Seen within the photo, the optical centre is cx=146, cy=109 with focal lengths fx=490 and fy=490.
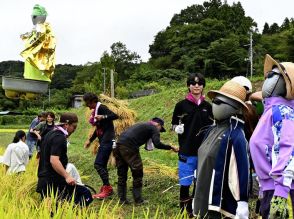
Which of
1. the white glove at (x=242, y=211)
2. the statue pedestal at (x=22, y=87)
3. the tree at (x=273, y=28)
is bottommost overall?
the white glove at (x=242, y=211)

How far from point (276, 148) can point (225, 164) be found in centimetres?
69

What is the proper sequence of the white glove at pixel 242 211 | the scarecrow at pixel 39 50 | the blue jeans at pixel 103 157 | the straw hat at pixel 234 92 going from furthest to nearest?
1. the scarecrow at pixel 39 50
2. the blue jeans at pixel 103 157
3. the straw hat at pixel 234 92
4. the white glove at pixel 242 211

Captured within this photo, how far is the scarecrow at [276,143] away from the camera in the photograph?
8.61 ft

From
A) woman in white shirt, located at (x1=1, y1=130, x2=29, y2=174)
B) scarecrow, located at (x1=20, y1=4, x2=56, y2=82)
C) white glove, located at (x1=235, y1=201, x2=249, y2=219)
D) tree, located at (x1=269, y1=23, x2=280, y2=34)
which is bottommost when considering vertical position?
woman in white shirt, located at (x1=1, y1=130, x2=29, y2=174)

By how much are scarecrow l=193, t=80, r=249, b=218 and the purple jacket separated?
45 cm

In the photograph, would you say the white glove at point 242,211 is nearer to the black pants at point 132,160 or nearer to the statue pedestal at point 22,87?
the black pants at point 132,160

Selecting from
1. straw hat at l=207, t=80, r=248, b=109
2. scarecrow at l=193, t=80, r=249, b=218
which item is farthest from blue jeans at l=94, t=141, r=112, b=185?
straw hat at l=207, t=80, r=248, b=109

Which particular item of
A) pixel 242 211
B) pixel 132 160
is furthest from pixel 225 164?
pixel 132 160

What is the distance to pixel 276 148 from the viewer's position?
273cm

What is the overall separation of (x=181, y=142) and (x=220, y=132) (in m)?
1.74

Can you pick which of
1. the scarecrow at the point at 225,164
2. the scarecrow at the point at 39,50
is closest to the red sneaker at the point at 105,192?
the scarecrow at the point at 39,50

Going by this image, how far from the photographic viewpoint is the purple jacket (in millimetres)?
2631

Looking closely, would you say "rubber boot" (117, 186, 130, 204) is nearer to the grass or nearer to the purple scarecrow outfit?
the grass

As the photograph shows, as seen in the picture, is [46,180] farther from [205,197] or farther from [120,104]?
[120,104]
